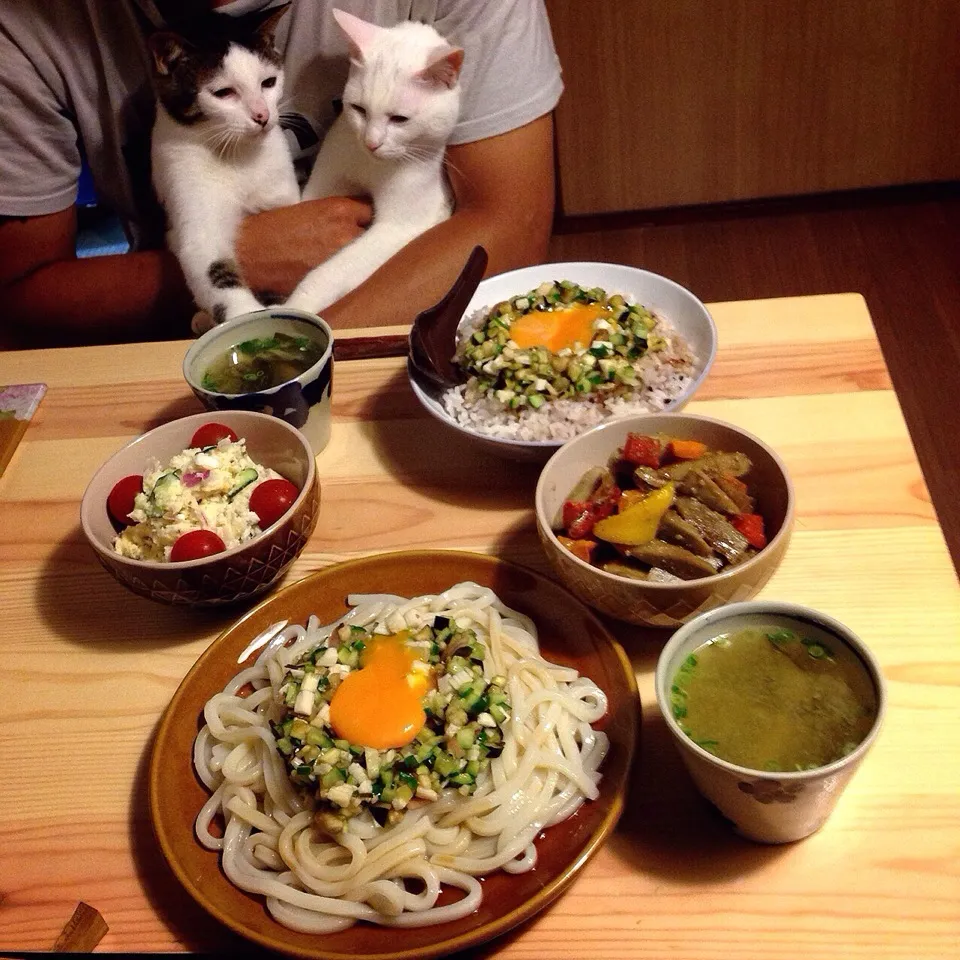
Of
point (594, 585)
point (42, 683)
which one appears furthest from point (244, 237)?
point (594, 585)

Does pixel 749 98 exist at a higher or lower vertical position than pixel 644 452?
lower

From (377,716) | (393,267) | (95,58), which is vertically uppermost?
(95,58)

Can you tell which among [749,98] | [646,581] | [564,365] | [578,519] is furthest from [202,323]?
[749,98]

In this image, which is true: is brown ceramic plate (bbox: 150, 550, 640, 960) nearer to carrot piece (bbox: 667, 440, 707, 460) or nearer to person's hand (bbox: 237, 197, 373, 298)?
carrot piece (bbox: 667, 440, 707, 460)

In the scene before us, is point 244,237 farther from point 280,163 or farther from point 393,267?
point 393,267

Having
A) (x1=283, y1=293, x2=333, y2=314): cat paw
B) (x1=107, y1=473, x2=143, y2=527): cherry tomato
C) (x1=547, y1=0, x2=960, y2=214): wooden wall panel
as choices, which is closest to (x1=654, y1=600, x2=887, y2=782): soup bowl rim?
(x1=107, y1=473, x2=143, y2=527): cherry tomato

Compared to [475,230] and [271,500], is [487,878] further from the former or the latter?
[475,230]

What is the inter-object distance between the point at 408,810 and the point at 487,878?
0.10 m

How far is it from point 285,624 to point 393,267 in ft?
3.54

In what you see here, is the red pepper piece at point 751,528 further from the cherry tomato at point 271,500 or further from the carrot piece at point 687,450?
the cherry tomato at point 271,500

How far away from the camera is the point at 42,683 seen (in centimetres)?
111

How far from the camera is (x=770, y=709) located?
2.72ft

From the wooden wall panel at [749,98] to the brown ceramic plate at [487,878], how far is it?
2.84 m

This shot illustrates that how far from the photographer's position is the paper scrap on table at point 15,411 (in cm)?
145
